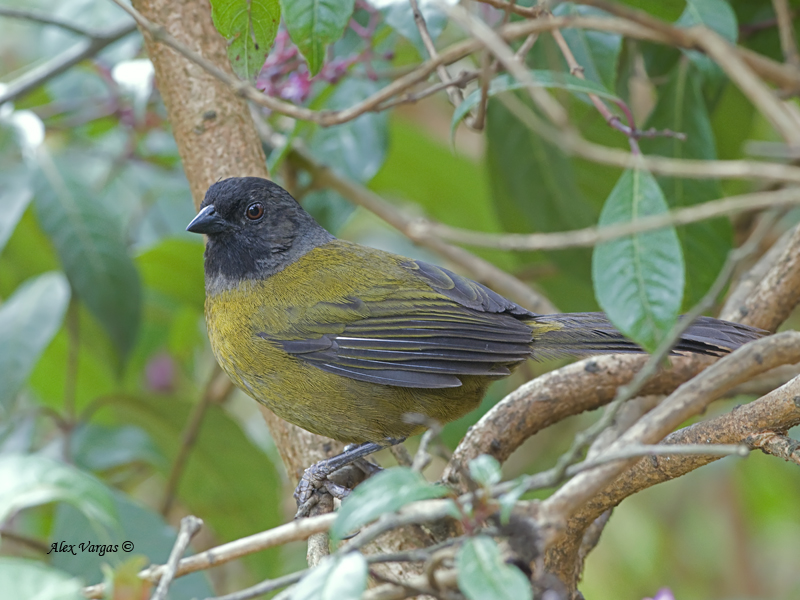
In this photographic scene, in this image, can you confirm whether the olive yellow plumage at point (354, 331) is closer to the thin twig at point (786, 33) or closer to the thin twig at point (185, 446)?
the thin twig at point (185, 446)

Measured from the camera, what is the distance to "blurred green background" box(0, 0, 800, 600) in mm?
3014

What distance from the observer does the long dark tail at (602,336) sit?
226 centimetres

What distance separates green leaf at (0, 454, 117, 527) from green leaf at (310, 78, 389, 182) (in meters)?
2.23

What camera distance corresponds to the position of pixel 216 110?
275cm

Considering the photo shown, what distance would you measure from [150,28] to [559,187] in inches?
82.9

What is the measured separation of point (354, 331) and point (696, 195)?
134 cm

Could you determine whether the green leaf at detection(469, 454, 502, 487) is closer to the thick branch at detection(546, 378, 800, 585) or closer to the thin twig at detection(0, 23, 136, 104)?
the thick branch at detection(546, 378, 800, 585)

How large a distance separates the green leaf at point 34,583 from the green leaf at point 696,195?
2325 millimetres

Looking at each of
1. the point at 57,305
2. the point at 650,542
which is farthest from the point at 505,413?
the point at 650,542

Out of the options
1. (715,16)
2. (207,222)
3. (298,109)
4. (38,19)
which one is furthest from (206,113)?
(715,16)

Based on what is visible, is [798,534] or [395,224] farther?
[798,534]

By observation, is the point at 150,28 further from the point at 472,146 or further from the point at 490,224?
the point at 472,146

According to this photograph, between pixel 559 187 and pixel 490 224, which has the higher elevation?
pixel 490 224

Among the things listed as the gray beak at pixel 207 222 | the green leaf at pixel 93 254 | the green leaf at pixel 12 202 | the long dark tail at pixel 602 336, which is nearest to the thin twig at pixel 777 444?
the long dark tail at pixel 602 336
